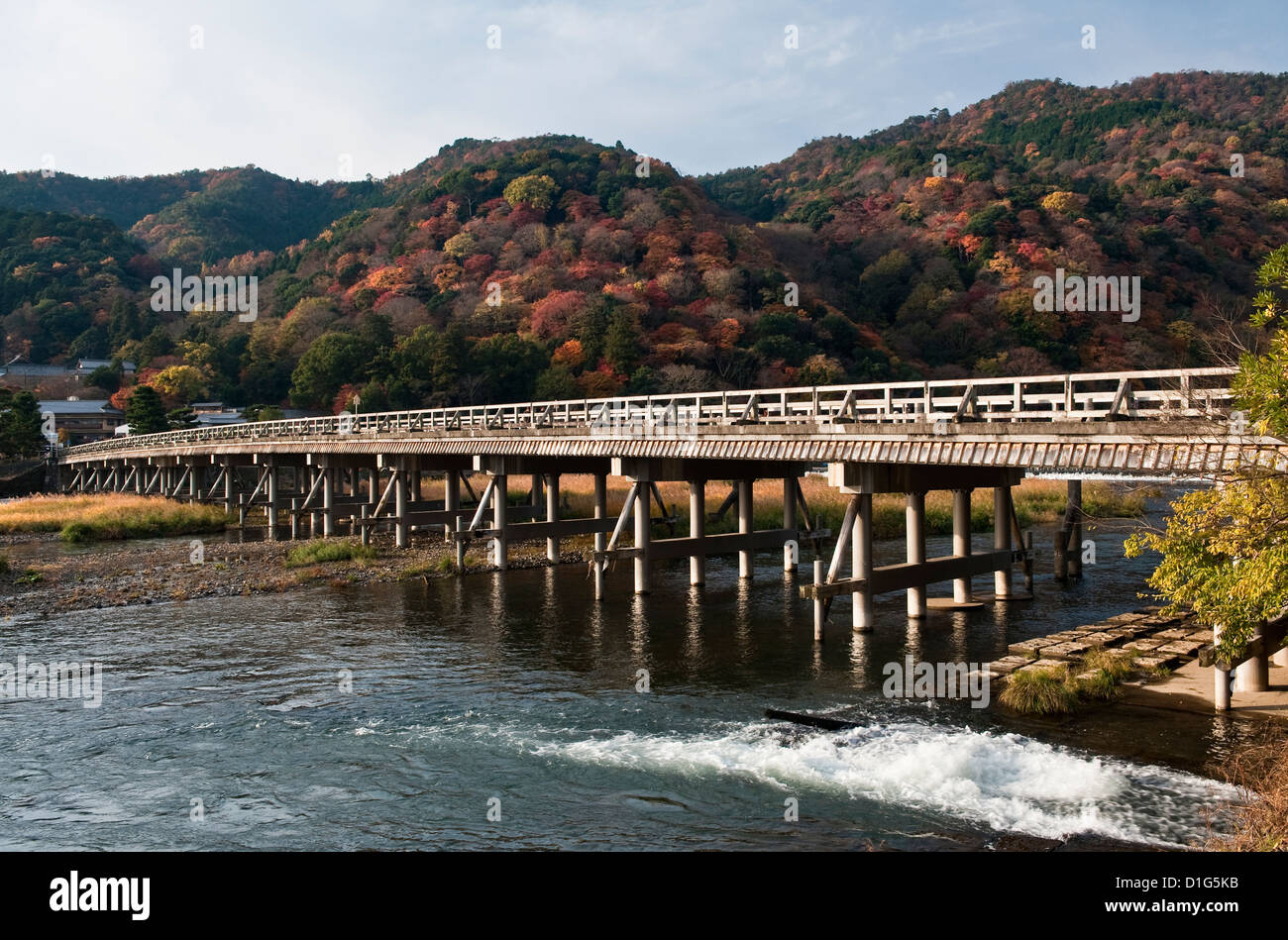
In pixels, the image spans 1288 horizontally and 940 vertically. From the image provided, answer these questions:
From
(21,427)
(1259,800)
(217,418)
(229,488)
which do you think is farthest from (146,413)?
(1259,800)

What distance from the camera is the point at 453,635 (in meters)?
22.0

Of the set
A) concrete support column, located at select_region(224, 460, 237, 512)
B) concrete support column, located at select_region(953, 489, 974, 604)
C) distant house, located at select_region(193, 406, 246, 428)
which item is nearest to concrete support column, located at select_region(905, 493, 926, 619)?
concrete support column, located at select_region(953, 489, 974, 604)

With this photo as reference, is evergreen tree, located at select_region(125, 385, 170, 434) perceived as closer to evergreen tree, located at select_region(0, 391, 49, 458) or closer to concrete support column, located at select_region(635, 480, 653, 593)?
evergreen tree, located at select_region(0, 391, 49, 458)

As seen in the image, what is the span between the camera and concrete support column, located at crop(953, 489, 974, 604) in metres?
22.5

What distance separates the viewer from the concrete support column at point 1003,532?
75.2 feet

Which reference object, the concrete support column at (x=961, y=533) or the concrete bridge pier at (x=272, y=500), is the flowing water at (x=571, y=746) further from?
the concrete bridge pier at (x=272, y=500)

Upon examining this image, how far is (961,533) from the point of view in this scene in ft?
74.5

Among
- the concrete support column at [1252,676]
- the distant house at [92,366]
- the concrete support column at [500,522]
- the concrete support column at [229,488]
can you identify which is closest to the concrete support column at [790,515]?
the concrete support column at [500,522]

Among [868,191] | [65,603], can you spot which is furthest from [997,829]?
[868,191]

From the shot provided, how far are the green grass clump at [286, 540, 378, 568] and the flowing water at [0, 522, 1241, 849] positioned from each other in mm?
10574

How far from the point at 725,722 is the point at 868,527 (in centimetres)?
672

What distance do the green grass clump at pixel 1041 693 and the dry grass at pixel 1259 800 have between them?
105 inches

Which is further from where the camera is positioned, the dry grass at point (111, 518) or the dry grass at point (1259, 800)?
the dry grass at point (111, 518)

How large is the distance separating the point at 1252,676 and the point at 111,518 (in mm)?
49231
